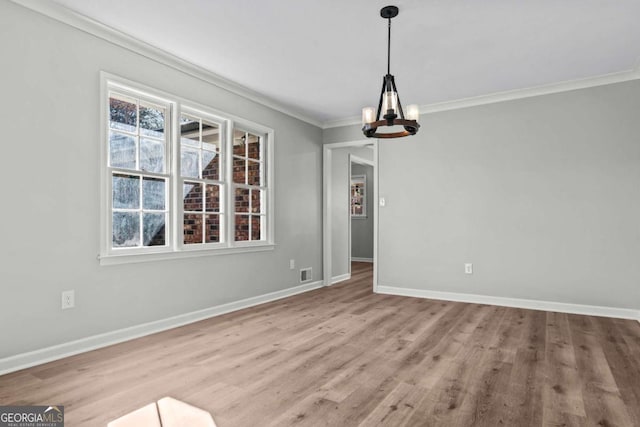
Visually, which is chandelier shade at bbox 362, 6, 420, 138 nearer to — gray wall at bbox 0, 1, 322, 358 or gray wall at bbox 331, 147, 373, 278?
gray wall at bbox 0, 1, 322, 358

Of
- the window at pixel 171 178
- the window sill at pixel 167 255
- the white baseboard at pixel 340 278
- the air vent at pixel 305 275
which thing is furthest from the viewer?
the white baseboard at pixel 340 278

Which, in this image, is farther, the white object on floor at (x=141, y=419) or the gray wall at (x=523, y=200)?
the gray wall at (x=523, y=200)

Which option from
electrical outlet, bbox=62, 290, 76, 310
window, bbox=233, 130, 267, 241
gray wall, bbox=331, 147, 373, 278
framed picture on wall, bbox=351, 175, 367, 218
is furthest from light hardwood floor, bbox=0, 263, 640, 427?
framed picture on wall, bbox=351, 175, 367, 218

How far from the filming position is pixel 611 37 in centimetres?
324

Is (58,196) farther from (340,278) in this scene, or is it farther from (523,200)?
(523,200)

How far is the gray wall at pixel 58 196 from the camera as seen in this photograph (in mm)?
2562

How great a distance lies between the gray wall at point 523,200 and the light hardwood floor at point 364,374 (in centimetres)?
72

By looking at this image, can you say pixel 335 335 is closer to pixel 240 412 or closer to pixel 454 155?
pixel 240 412

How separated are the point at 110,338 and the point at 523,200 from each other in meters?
4.60

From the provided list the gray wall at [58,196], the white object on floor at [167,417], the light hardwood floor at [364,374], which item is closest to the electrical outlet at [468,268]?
the light hardwood floor at [364,374]

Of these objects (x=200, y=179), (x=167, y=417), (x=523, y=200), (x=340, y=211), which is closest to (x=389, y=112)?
(x=200, y=179)

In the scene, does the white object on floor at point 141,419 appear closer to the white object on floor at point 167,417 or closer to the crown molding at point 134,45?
the white object on floor at point 167,417

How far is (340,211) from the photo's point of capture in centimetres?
653

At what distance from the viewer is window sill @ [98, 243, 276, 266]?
3.12m
